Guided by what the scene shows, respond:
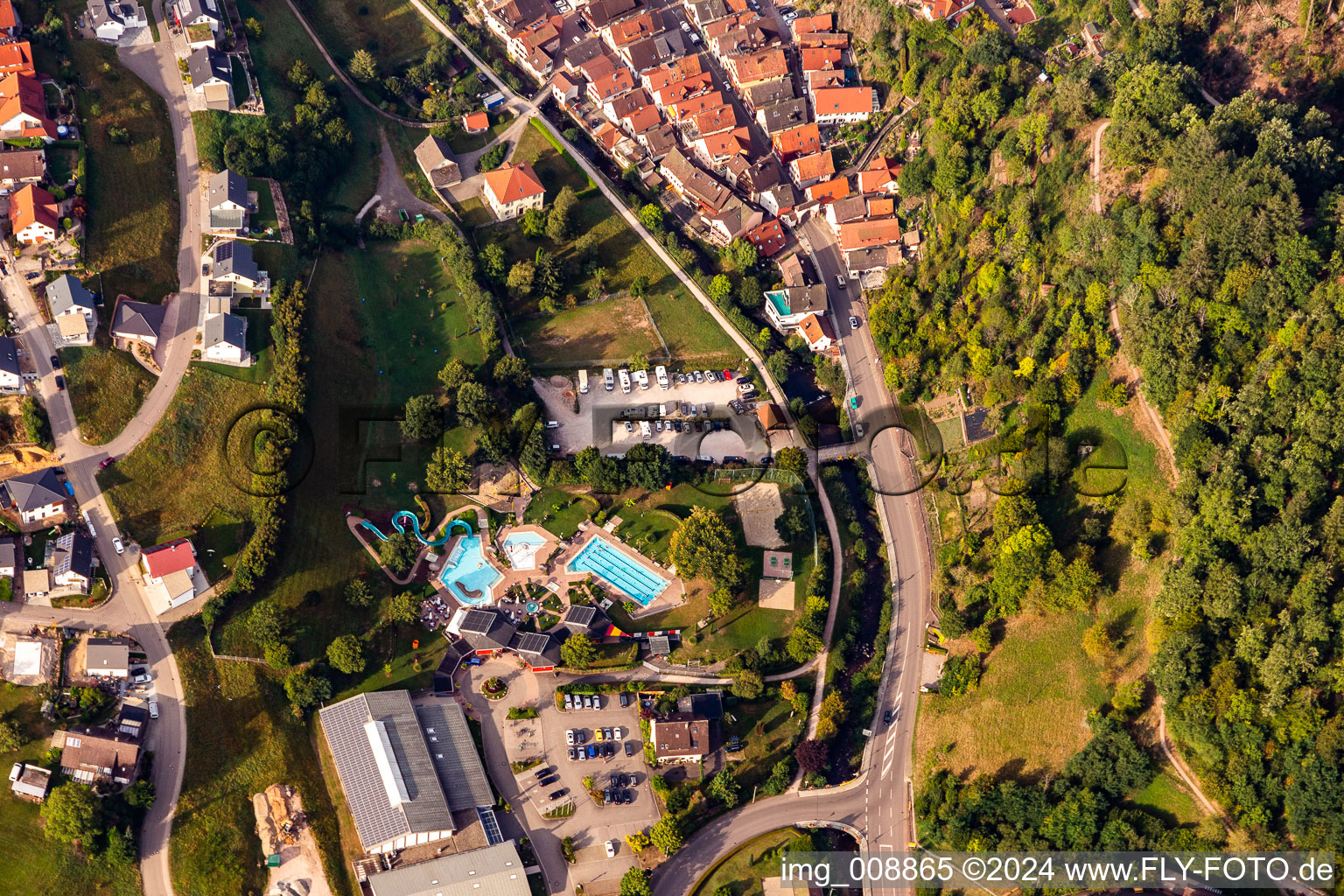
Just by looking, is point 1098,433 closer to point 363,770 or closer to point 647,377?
point 647,377

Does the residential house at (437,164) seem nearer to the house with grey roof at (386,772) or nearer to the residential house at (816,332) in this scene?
the residential house at (816,332)

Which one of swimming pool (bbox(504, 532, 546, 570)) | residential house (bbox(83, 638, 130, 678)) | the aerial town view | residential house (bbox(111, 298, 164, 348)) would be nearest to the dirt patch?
the aerial town view

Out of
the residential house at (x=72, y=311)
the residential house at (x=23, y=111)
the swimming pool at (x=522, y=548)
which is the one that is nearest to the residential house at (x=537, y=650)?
the swimming pool at (x=522, y=548)

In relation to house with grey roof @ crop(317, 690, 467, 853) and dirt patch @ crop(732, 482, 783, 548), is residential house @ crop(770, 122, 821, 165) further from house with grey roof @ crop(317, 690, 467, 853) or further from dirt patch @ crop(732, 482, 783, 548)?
house with grey roof @ crop(317, 690, 467, 853)

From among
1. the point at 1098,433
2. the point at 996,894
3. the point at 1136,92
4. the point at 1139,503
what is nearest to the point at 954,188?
the point at 1136,92

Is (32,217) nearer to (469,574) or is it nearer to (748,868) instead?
(469,574)
